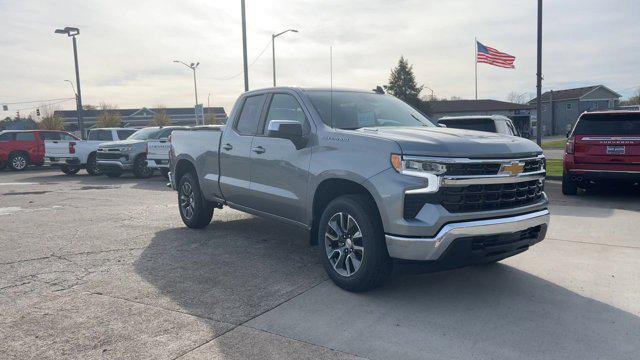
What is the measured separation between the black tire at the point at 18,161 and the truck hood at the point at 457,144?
71.3 ft

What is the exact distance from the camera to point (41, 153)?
2264cm

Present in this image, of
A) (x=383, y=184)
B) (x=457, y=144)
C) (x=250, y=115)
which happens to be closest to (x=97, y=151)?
(x=250, y=115)

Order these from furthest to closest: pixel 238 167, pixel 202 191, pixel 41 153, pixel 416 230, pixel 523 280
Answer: pixel 41 153
pixel 202 191
pixel 238 167
pixel 523 280
pixel 416 230

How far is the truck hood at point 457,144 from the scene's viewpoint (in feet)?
13.9

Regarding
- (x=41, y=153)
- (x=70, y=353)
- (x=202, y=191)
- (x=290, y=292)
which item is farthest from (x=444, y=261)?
(x=41, y=153)

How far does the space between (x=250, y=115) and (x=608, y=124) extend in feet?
23.7

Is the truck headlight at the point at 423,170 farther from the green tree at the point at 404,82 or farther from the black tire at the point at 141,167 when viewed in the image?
the green tree at the point at 404,82

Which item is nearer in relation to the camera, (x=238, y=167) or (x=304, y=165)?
(x=304, y=165)

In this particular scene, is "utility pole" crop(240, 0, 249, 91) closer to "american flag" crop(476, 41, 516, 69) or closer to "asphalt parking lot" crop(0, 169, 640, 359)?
"asphalt parking lot" crop(0, 169, 640, 359)

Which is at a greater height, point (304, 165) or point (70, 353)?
point (304, 165)

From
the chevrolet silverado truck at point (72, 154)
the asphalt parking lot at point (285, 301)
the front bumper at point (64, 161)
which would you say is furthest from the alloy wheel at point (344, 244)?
the front bumper at point (64, 161)

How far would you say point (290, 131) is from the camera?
5117 mm

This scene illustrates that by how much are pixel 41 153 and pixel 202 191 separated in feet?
60.6

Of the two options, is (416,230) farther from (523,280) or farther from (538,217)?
(523,280)
